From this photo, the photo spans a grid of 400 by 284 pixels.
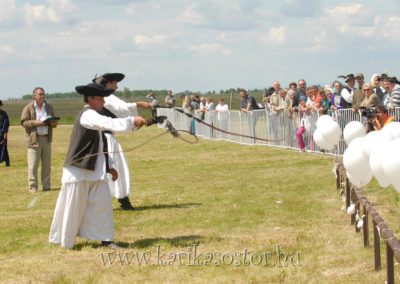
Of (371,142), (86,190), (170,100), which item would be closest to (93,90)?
(86,190)

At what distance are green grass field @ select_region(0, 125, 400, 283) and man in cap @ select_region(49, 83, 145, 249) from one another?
25 centimetres

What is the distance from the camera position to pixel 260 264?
8492 millimetres

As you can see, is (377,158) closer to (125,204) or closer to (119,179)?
(119,179)

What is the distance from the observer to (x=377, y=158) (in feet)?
24.3

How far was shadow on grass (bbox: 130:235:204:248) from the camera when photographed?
9747 millimetres

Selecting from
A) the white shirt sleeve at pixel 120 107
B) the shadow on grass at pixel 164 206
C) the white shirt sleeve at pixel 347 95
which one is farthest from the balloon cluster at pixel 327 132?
the white shirt sleeve at pixel 347 95

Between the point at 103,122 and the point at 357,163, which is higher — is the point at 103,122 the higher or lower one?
the higher one

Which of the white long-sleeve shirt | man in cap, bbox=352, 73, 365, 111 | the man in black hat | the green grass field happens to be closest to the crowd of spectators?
man in cap, bbox=352, 73, 365, 111

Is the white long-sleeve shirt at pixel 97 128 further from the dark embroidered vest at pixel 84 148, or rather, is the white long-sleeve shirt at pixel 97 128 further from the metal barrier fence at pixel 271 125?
the metal barrier fence at pixel 271 125

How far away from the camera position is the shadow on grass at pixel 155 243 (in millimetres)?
9742

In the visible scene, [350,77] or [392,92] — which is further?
[350,77]

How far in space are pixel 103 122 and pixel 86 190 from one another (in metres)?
1.07

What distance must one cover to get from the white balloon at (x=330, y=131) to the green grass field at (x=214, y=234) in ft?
3.27

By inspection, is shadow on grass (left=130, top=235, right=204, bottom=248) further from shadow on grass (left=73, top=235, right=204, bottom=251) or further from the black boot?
the black boot
